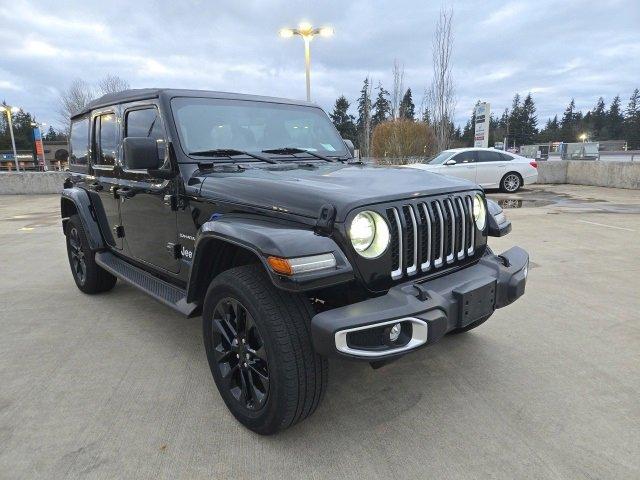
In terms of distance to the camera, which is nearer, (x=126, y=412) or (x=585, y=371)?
(x=126, y=412)

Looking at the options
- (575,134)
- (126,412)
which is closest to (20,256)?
(126,412)

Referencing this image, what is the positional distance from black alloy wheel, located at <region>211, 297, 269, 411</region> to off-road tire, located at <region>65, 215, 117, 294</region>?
8.39 ft

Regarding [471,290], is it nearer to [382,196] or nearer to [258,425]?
[382,196]

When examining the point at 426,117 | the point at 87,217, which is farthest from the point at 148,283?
the point at 426,117

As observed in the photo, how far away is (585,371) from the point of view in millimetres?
3023

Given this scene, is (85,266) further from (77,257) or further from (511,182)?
(511,182)

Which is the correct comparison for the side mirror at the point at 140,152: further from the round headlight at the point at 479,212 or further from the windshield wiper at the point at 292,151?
the round headlight at the point at 479,212

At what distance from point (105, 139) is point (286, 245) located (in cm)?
292

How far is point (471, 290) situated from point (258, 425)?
131cm

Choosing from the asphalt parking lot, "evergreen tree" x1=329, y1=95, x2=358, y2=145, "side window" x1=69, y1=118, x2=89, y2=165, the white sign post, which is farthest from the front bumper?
"evergreen tree" x1=329, y1=95, x2=358, y2=145

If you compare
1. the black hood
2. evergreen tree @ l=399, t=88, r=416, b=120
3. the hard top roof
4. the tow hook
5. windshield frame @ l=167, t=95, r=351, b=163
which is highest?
evergreen tree @ l=399, t=88, r=416, b=120

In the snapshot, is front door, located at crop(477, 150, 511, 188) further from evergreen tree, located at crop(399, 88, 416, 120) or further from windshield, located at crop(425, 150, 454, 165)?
evergreen tree, located at crop(399, 88, 416, 120)

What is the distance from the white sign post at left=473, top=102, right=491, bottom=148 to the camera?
61.0 ft

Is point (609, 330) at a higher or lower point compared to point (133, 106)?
lower
